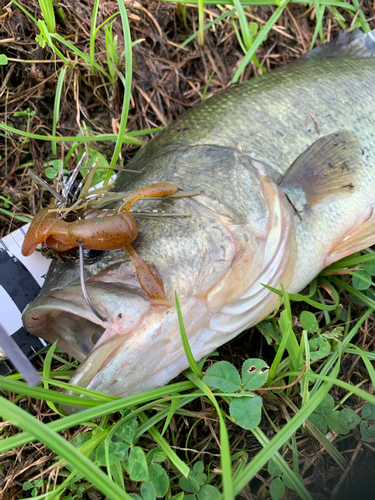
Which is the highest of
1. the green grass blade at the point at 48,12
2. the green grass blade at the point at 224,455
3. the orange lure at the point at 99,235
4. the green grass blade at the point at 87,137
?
the green grass blade at the point at 48,12

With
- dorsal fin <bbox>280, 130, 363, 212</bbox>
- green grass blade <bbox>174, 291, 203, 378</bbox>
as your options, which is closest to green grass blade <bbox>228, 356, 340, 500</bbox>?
green grass blade <bbox>174, 291, 203, 378</bbox>

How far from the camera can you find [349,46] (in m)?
2.68

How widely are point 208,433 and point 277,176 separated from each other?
1546 millimetres

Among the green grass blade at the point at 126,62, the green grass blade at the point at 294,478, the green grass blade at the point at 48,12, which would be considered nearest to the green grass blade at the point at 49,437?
the green grass blade at the point at 294,478

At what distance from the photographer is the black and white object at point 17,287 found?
2.22 metres

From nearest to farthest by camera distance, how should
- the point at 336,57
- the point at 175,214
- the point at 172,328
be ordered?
the point at 172,328
the point at 175,214
the point at 336,57

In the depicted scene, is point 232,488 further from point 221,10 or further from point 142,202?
point 221,10

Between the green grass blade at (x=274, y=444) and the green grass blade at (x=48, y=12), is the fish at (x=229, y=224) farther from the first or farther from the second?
the green grass blade at (x=48, y=12)

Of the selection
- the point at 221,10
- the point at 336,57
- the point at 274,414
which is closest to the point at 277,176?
the point at 336,57

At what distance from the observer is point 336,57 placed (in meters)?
2.51

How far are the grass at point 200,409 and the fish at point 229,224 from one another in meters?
0.18

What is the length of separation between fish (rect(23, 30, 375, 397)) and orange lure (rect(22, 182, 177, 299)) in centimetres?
5

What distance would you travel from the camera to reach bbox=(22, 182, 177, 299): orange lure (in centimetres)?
149

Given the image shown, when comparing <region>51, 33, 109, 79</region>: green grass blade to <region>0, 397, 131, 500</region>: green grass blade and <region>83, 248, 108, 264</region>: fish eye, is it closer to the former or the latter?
<region>83, 248, 108, 264</region>: fish eye
